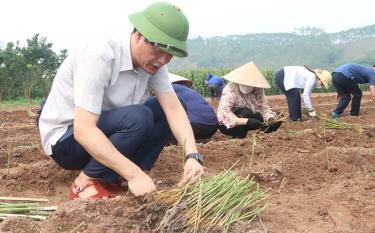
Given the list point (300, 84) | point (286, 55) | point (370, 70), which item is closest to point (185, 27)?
point (300, 84)

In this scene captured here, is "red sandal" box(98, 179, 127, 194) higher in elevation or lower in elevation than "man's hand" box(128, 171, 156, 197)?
lower

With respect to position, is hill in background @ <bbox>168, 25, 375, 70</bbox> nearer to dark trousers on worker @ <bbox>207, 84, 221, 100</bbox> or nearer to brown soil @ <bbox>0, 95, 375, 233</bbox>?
dark trousers on worker @ <bbox>207, 84, 221, 100</bbox>

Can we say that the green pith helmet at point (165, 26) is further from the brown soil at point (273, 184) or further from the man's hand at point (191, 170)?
the brown soil at point (273, 184)

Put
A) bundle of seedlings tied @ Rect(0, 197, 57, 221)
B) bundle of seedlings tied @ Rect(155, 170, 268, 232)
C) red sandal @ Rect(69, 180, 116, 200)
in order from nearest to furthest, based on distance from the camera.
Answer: bundle of seedlings tied @ Rect(155, 170, 268, 232)
bundle of seedlings tied @ Rect(0, 197, 57, 221)
red sandal @ Rect(69, 180, 116, 200)

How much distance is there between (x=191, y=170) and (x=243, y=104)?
9.85ft

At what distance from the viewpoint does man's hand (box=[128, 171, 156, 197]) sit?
258 centimetres

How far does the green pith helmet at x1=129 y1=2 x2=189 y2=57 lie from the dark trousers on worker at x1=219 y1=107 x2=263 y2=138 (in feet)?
9.64

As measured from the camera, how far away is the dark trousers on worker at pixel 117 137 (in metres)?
3.01

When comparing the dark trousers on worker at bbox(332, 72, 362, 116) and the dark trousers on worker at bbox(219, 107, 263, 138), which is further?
the dark trousers on worker at bbox(332, 72, 362, 116)

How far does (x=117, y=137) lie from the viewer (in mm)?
3027

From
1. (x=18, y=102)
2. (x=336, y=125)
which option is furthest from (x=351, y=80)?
(x=18, y=102)

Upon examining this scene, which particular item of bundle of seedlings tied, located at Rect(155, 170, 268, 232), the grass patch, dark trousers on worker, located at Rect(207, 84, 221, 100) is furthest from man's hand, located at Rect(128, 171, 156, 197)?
the grass patch

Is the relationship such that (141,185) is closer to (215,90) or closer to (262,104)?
(262,104)

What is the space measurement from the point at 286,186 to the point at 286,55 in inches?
3207
